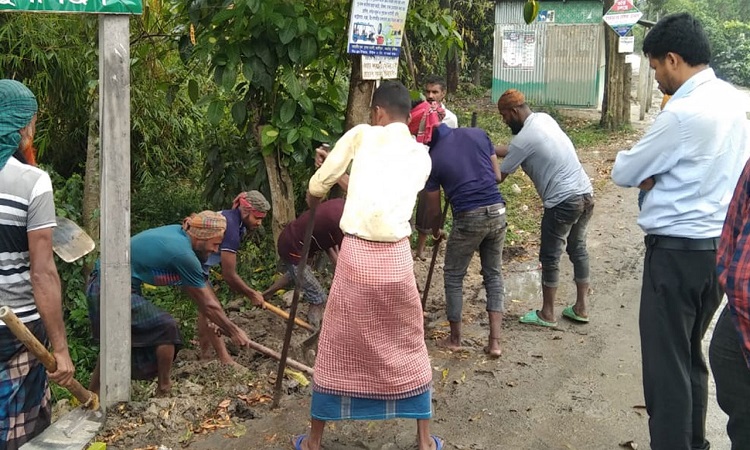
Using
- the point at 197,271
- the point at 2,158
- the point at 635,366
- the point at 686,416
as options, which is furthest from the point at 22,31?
the point at 686,416

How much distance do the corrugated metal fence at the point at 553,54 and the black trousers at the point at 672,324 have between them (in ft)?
47.8

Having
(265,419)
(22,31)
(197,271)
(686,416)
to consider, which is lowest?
(265,419)

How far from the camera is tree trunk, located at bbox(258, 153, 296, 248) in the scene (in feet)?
20.7

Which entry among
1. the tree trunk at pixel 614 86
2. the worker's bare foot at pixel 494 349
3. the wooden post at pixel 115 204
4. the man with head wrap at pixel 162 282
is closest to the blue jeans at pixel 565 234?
the worker's bare foot at pixel 494 349

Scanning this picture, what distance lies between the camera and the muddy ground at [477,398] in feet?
13.6

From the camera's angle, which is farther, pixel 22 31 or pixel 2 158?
pixel 22 31

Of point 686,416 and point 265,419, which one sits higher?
point 686,416

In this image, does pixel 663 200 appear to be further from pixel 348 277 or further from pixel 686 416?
pixel 348 277

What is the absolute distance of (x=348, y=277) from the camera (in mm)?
3650

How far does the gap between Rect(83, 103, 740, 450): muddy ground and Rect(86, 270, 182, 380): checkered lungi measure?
29cm

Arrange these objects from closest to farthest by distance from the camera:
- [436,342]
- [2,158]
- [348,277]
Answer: [2,158] < [348,277] < [436,342]

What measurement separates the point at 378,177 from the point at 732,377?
70.2 inches

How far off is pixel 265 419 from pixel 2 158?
2140 millimetres

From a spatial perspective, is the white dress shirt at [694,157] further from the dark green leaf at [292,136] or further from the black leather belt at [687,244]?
the dark green leaf at [292,136]
